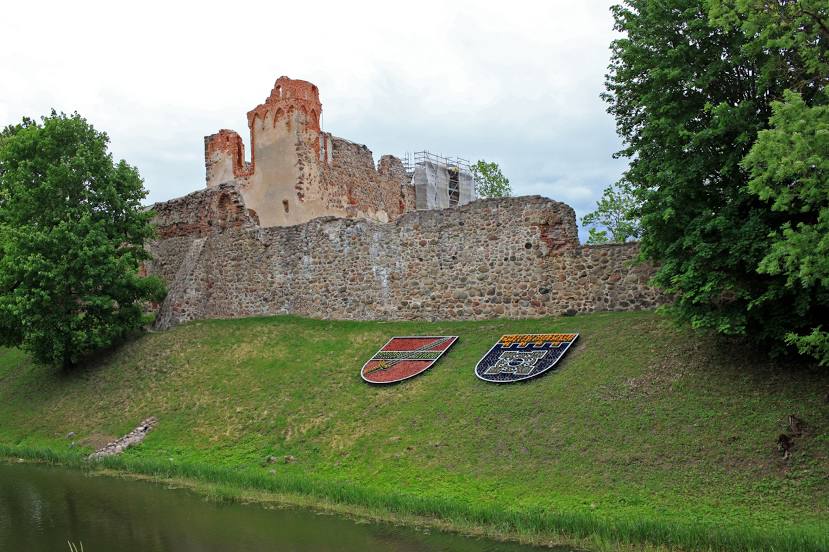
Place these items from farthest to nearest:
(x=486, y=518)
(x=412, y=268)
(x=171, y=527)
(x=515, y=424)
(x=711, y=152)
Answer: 1. (x=412, y=268)
2. (x=515, y=424)
3. (x=711, y=152)
4. (x=171, y=527)
5. (x=486, y=518)

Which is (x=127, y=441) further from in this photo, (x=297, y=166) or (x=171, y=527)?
(x=297, y=166)

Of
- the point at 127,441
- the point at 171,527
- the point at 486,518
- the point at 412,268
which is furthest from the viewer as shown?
the point at 412,268

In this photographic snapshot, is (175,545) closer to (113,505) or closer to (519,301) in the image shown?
(113,505)

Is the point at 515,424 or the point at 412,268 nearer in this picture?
the point at 515,424

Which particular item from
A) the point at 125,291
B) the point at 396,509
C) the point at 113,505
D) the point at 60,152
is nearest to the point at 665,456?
the point at 396,509

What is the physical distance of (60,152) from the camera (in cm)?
2473

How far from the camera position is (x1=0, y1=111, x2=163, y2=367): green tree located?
22641 millimetres

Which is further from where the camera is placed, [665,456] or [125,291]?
[125,291]

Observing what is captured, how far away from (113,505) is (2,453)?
7701 millimetres

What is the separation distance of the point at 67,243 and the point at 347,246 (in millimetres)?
8775

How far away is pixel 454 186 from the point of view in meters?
39.6

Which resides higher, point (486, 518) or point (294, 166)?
point (294, 166)

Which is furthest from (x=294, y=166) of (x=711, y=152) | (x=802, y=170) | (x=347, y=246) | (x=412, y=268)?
(x=802, y=170)

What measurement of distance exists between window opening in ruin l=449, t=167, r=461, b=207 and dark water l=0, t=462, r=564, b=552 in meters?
26.9
